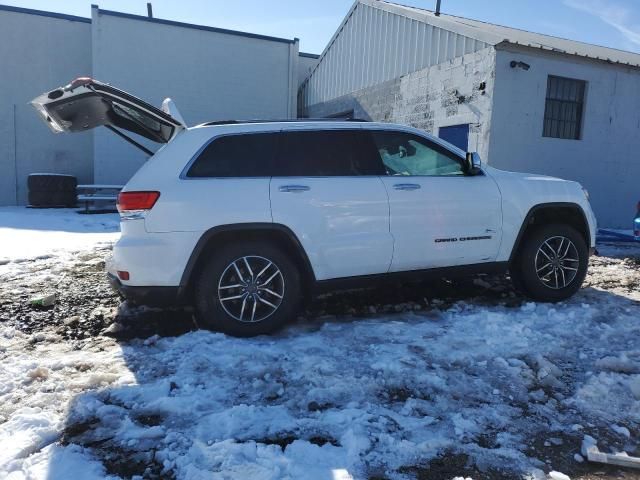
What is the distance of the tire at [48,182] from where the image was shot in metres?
14.4

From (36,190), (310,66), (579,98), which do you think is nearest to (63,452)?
(579,98)

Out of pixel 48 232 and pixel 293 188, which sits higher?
pixel 293 188

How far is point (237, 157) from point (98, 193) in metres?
13.8

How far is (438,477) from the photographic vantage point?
2316 mm

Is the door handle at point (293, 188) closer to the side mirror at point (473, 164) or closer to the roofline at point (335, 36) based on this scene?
the side mirror at point (473, 164)

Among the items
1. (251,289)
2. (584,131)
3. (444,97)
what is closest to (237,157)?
(251,289)

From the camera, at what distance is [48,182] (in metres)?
14.5

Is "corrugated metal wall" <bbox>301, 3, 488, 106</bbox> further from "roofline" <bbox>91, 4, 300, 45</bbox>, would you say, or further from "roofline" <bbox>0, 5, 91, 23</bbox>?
"roofline" <bbox>0, 5, 91, 23</bbox>

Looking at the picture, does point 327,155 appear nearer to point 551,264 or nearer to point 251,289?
point 251,289

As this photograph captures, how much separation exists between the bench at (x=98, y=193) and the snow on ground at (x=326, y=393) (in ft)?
33.5

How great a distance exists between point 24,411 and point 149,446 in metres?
0.87

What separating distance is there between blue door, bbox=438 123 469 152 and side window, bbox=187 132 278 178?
26.2ft

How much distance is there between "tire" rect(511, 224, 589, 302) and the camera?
16.3 ft

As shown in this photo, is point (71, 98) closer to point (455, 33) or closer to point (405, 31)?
point (455, 33)
